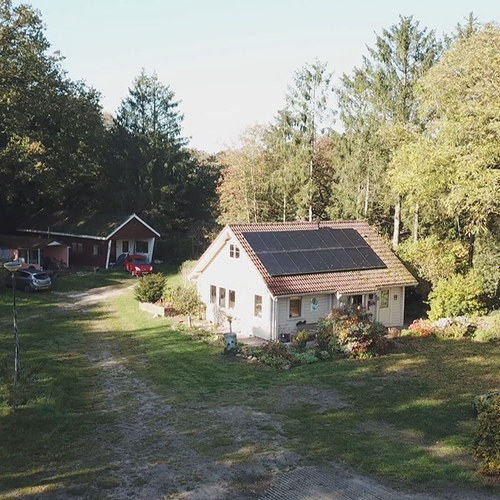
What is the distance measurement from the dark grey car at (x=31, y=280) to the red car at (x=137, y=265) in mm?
8166

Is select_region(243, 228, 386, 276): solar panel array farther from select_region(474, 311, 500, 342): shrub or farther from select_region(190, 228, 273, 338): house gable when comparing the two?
select_region(474, 311, 500, 342): shrub

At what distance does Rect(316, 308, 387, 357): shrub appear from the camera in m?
23.3

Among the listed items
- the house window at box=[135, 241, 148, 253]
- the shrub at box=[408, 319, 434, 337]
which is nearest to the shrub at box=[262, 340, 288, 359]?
the shrub at box=[408, 319, 434, 337]

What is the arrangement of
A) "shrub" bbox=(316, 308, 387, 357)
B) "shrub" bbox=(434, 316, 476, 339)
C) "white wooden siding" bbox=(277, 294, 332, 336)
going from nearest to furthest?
"shrub" bbox=(316, 308, 387, 357), "white wooden siding" bbox=(277, 294, 332, 336), "shrub" bbox=(434, 316, 476, 339)

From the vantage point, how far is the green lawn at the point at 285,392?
12.9 metres

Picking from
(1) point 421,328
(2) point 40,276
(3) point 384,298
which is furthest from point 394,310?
(2) point 40,276

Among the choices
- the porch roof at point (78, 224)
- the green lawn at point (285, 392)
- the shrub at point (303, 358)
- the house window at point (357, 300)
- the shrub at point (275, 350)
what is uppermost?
the porch roof at point (78, 224)

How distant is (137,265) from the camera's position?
44094mm

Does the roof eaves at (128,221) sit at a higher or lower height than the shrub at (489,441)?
higher

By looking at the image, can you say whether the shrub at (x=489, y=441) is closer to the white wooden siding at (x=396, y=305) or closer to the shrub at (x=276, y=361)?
the shrub at (x=276, y=361)

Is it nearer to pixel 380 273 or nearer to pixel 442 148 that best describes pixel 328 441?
pixel 380 273

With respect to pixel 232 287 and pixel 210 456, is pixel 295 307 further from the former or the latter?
pixel 210 456

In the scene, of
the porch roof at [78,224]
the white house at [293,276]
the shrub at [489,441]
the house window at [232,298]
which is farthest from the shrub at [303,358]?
the porch roof at [78,224]

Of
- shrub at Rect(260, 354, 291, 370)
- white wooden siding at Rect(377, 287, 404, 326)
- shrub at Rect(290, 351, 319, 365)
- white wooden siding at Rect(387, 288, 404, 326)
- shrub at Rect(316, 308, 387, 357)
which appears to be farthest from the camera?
white wooden siding at Rect(387, 288, 404, 326)
